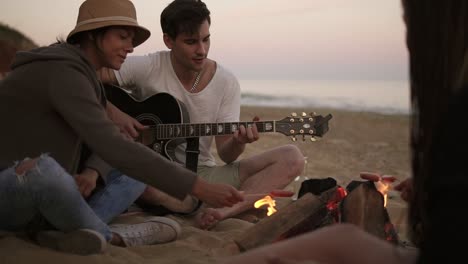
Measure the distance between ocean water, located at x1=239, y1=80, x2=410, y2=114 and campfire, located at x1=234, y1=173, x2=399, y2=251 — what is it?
575 inches

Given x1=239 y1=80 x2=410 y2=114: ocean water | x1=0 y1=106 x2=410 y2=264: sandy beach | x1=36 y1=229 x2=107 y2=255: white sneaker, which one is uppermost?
x1=36 y1=229 x2=107 y2=255: white sneaker

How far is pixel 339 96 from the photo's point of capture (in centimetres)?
2447

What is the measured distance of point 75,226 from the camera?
325 cm

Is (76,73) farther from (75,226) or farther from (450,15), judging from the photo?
(450,15)

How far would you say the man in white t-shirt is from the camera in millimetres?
4805

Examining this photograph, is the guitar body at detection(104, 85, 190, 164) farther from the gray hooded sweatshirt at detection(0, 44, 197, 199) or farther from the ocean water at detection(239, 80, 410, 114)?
the ocean water at detection(239, 80, 410, 114)

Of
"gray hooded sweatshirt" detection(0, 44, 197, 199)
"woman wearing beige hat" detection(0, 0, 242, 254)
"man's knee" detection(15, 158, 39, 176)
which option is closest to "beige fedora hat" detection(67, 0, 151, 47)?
"woman wearing beige hat" detection(0, 0, 242, 254)

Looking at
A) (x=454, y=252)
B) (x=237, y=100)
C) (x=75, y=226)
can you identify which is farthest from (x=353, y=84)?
(x=454, y=252)

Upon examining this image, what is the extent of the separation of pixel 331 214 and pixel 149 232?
1.02 metres

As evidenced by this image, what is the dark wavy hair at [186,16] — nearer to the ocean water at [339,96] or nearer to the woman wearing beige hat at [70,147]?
the woman wearing beige hat at [70,147]

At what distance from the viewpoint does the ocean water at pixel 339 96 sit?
20.4 metres

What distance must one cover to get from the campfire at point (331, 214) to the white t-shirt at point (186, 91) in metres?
1.53

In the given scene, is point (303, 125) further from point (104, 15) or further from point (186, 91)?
point (104, 15)

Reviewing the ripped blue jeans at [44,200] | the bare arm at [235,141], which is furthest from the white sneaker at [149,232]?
the bare arm at [235,141]
